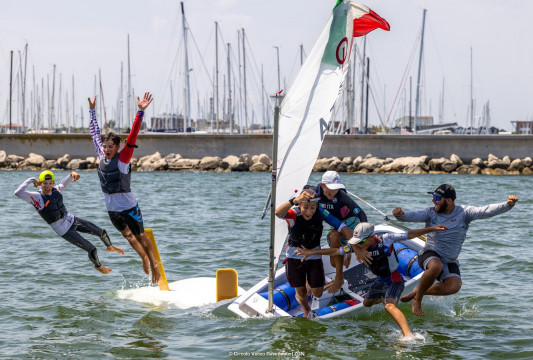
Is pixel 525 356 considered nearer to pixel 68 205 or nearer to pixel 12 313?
pixel 12 313

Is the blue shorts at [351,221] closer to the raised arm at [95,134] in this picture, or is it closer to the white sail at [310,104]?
the white sail at [310,104]

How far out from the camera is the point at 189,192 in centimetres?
3238

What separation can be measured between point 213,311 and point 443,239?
11.1ft

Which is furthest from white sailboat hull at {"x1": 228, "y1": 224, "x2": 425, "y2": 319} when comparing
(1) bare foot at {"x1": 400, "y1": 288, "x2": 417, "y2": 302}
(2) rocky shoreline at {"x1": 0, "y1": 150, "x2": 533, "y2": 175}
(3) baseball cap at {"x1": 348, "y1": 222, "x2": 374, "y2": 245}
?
(2) rocky shoreline at {"x1": 0, "y1": 150, "x2": 533, "y2": 175}

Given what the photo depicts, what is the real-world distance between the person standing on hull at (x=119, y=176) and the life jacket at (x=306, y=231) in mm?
2216

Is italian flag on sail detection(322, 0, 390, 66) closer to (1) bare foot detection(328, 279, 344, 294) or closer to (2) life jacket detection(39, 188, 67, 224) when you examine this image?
(1) bare foot detection(328, 279, 344, 294)

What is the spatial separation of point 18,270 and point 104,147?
5.43 metres

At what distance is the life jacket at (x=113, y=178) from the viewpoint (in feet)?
30.2

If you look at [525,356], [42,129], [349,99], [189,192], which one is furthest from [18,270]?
[42,129]

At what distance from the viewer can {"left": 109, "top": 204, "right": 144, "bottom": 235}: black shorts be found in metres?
9.45

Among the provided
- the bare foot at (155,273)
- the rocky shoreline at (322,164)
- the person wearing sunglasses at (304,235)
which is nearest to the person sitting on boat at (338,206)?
the person wearing sunglasses at (304,235)

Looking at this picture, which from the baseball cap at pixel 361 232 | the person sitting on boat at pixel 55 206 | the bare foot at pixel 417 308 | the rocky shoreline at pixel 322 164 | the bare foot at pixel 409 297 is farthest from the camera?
the rocky shoreline at pixel 322 164

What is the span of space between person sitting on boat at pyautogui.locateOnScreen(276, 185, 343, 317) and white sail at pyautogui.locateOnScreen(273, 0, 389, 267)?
19cm

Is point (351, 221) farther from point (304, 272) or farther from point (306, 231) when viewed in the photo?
point (304, 272)
